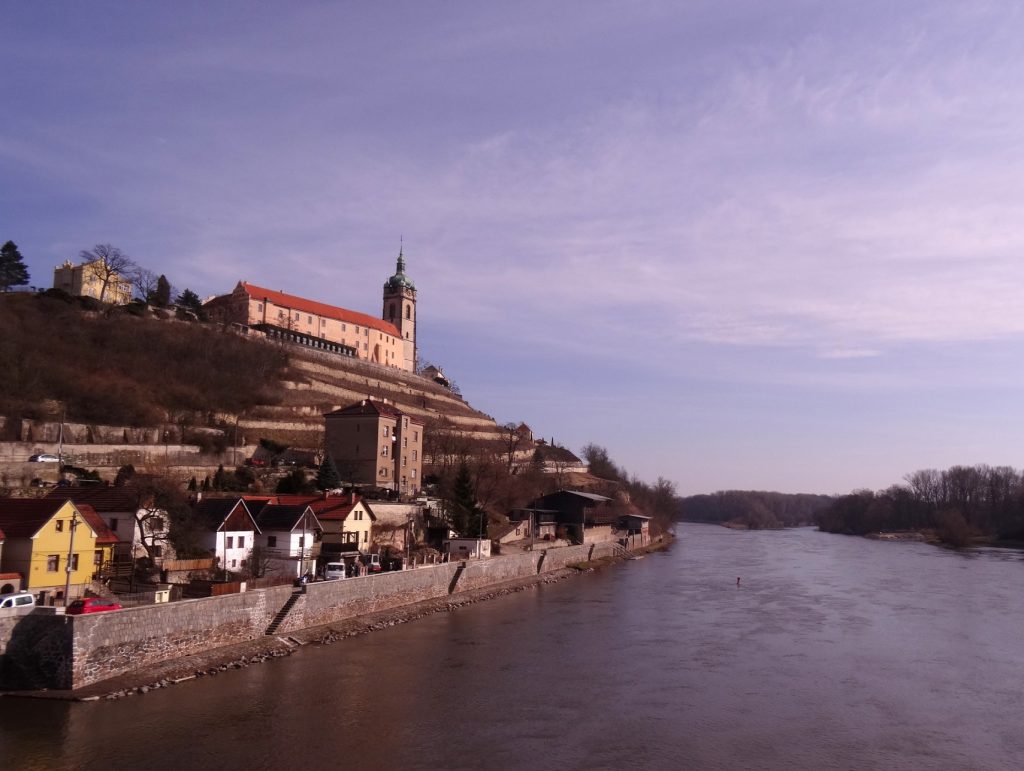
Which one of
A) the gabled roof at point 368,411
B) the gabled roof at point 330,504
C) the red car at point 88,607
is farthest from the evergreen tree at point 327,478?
the red car at point 88,607

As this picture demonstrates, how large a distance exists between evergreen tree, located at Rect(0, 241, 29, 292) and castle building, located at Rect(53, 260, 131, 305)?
7.54 ft

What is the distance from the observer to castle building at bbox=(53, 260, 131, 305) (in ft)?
171

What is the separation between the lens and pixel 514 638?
76.8 feet

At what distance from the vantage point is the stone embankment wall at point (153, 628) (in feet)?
51.2

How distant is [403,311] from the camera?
7944 cm

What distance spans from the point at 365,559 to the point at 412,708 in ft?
41.4

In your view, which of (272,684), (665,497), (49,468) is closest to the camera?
(272,684)

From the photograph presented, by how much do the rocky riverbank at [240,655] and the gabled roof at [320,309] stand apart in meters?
40.3

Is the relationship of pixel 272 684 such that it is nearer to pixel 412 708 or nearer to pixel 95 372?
pixel 412 708

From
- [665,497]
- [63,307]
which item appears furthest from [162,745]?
[665,497]

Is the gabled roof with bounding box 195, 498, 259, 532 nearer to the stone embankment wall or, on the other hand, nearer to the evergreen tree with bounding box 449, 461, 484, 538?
the stone embankment wall

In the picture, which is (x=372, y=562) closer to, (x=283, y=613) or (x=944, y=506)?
(x=283, y=613)

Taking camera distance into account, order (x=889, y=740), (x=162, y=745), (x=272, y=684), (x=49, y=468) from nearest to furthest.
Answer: (x=162, y=745) → (x=889, y=740) → (x=272, y=684) → (x=49, y=468)

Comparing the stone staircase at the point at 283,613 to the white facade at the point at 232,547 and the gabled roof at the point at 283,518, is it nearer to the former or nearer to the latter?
the white facade at the point at 232,547
